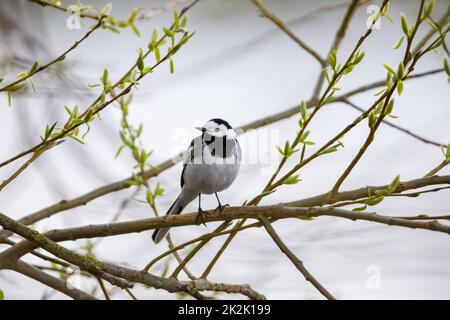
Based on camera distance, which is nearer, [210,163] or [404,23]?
[404,23]

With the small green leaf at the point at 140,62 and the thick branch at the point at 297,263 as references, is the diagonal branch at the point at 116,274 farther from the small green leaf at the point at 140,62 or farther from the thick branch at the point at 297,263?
the small green leaf at the point at 140,62

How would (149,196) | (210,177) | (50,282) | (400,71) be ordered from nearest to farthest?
(400,71)
(50,282)
(149,196)
(210,177)

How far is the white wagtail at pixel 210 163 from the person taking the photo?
7.13ft

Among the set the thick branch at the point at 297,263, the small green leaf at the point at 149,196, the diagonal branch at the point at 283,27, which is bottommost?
the thick branch at the point at 297,263

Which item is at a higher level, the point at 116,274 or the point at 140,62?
the point at 140,62

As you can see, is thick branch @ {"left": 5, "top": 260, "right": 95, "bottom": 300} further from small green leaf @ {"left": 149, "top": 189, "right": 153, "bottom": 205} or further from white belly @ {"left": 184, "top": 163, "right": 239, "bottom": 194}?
white belly @ {"left": 184, "top": 163, "right": 239, "bottom": 194}

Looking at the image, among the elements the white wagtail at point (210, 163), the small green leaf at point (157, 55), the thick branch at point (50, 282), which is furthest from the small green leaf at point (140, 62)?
the white wagtail at point (210, 163)

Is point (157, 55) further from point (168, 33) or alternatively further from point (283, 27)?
point (283, 27)

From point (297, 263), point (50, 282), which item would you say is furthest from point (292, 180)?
point (50, 282)

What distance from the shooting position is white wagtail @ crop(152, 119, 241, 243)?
2174 mm

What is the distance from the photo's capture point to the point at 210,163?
87.6 inches
